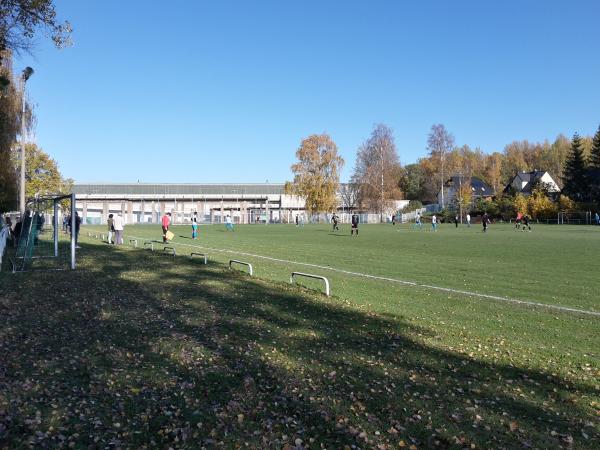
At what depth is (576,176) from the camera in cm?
7638

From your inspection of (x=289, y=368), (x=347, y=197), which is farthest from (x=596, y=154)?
(x=289, y=368)

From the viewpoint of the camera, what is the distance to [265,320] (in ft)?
28.5

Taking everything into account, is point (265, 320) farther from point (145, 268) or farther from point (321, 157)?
point (321, 157)

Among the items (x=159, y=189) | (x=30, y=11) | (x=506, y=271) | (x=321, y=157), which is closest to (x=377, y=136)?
(x=321, y=157)

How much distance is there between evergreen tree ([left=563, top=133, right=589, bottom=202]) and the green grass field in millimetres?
72795

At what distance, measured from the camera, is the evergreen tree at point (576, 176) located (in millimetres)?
75562

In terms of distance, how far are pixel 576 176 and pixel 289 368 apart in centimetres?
8260

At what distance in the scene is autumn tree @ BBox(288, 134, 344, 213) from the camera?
91.7 m

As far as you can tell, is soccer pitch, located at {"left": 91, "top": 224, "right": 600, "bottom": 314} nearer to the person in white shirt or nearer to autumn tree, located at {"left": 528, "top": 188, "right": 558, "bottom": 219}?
the person in white shirt

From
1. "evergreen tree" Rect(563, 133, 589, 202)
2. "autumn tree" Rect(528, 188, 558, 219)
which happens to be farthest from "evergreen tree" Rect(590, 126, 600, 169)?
"autumn tree" Rect(528, 188, 558, 219)

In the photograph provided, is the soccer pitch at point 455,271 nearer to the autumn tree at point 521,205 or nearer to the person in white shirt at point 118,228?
the person in white shirt at point 118,228

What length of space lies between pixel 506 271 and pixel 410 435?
14512mm

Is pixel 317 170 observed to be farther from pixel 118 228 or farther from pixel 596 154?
pixel 118 228

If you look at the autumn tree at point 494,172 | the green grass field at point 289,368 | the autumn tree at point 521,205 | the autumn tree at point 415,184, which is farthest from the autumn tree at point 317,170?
the green grass field at point 289,368
